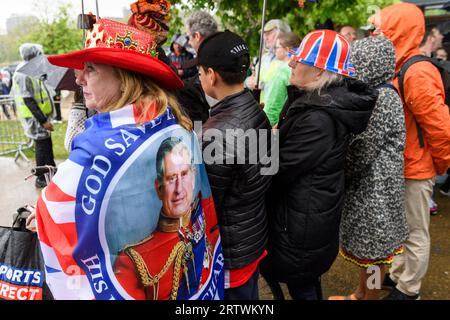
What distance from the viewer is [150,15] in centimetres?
236

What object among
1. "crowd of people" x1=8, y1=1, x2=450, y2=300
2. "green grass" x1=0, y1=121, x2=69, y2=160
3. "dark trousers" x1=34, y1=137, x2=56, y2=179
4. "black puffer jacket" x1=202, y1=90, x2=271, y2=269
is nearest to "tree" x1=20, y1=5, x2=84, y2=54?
"green grass" x1=0, y1=121, x2=69, y2=160

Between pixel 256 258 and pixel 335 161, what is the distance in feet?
2.23

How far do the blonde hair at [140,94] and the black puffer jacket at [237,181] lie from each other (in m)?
0.39

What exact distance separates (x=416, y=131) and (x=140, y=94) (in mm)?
2131

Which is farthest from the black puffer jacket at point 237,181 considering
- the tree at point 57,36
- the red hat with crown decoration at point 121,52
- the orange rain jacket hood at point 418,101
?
the tree at point 57,36

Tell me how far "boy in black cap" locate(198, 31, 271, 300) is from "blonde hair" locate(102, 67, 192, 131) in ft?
1.29

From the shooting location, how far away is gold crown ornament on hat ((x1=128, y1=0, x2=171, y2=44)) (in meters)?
2.29

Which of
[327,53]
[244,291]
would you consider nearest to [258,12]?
[327,53]

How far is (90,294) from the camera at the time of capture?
1386 millimetres

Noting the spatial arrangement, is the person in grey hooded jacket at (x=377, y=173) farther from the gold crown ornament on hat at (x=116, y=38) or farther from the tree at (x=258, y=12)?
the tree at (x=258, y=12)

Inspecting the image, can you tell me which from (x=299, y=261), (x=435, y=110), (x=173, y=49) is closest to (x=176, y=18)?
(x=173, y=49)

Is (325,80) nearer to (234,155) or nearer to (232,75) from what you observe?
(232,75)
